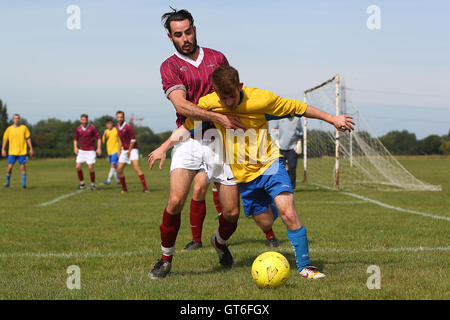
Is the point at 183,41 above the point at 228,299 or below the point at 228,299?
above

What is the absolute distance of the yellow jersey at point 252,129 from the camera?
487 cm

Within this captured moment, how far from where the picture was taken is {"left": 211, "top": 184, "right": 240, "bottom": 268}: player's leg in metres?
5.34

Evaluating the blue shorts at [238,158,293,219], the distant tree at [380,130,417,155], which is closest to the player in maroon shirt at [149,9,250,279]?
the blue shorts at [238,158,293,219]

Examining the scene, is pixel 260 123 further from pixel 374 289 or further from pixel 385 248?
pixel 385 248

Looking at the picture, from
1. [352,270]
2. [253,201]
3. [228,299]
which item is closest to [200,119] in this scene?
[253,201]

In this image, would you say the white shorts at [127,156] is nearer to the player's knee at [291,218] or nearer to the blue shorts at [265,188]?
the blue shorts at [265,188]

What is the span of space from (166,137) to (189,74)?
4.55 ft

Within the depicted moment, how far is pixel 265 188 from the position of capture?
196 inches

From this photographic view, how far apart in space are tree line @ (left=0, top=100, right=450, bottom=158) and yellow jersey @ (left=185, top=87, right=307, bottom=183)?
0.88m

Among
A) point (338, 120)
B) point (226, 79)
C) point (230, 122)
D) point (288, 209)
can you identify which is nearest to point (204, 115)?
point (230, 122)

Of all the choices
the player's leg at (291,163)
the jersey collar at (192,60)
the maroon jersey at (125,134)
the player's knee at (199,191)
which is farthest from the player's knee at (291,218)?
the maroon jersey at (125,134)

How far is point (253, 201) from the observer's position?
5176 millimetres

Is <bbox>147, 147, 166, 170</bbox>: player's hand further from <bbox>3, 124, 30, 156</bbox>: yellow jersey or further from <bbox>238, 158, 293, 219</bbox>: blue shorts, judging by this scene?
<bbox>3, 124, 30, 156</bbox>: yellow jersey
